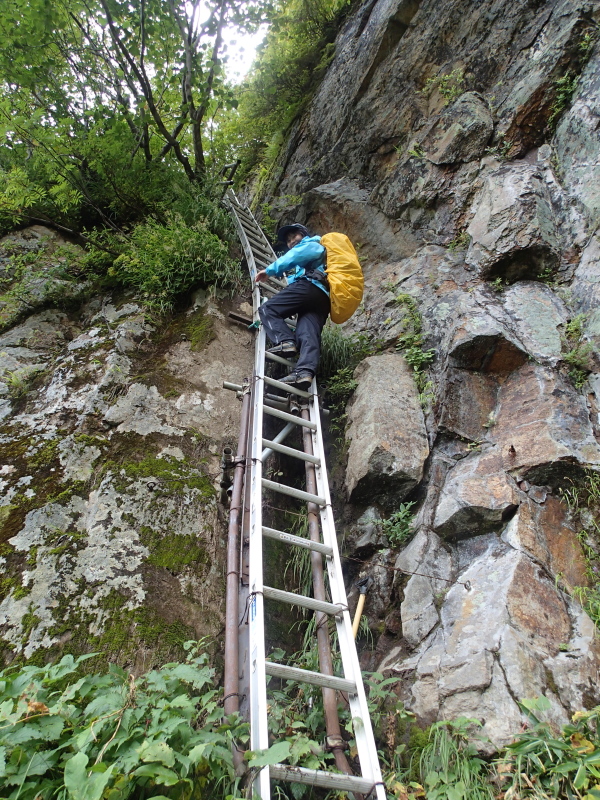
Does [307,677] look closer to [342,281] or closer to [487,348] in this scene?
[487,348]

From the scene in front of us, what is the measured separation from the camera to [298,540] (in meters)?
3.07

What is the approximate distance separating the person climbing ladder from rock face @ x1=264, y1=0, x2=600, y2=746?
25.7 inches

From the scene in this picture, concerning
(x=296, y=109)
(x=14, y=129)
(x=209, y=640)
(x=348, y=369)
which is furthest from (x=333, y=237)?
(x=296, y=109)

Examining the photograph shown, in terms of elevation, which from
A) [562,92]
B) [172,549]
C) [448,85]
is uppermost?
[448,85]

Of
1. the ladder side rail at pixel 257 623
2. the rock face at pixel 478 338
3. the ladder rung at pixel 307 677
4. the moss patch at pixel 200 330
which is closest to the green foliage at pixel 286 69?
the rock face at pixel 478 338

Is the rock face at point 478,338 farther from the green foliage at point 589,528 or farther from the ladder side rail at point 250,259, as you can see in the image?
the ladder side rail at point 250,259

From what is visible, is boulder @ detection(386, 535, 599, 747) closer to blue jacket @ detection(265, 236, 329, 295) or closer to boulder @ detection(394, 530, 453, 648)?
boulder @ detection(394, 530, 453, 648)

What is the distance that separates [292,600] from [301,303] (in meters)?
2.90

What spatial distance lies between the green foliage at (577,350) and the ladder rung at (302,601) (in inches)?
94.5

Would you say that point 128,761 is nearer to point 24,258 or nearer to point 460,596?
point 460,596

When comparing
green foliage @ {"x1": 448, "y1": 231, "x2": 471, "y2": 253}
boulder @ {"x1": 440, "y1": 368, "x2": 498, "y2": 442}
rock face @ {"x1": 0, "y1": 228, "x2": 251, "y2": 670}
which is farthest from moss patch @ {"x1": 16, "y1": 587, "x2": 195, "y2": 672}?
green foliage @ {"x1": 448, "y1": 231, "x2": 471, "y2": 253}

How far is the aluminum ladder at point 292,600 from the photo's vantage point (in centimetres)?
218

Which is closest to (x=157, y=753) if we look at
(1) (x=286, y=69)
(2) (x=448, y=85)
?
(2) (x=448, y=85)

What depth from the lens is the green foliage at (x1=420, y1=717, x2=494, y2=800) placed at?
2.17 metres
